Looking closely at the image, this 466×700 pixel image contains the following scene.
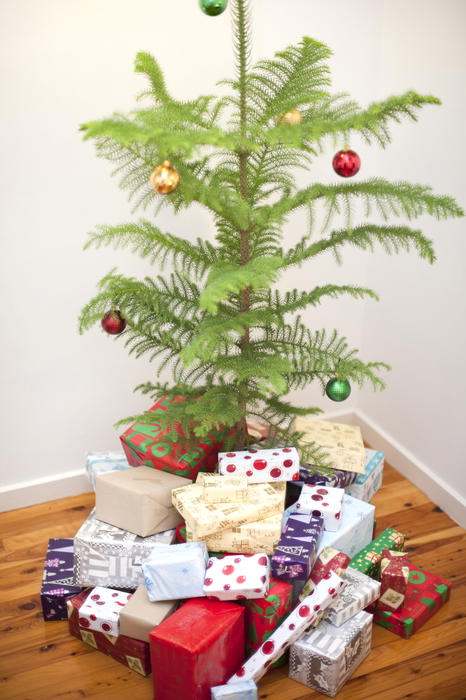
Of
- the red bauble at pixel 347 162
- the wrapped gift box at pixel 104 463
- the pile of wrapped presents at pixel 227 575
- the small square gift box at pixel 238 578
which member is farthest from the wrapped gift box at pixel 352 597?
the red bauble at pixel 347 162

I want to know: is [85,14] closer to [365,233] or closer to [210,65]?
[210,65]

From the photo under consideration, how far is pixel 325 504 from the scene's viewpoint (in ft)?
6.08

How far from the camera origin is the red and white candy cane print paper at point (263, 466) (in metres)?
1.83

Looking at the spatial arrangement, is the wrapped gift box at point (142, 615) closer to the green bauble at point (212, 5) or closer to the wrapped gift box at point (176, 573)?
the wrapped gift box at point (176, 573)

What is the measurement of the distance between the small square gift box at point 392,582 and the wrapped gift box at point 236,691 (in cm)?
49

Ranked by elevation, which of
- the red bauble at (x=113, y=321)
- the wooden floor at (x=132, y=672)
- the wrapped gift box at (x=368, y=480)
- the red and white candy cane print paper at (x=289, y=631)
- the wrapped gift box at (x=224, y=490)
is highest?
the red bauble at (x=113, y=321)

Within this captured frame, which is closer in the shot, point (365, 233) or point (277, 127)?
point (277, 127)

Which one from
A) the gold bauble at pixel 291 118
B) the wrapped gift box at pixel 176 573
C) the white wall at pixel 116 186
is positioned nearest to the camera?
the gold bauble at pixel 291 118

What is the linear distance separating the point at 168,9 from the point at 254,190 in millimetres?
837

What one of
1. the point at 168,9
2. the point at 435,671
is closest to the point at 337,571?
the point at 435,671

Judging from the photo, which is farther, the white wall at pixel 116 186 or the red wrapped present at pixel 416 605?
the white wall at pixel 116 186

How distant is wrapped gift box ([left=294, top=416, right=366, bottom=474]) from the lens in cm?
209

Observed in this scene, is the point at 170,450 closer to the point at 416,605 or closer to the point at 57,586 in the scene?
the point at 57,586

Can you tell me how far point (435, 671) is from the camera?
5.77ft
